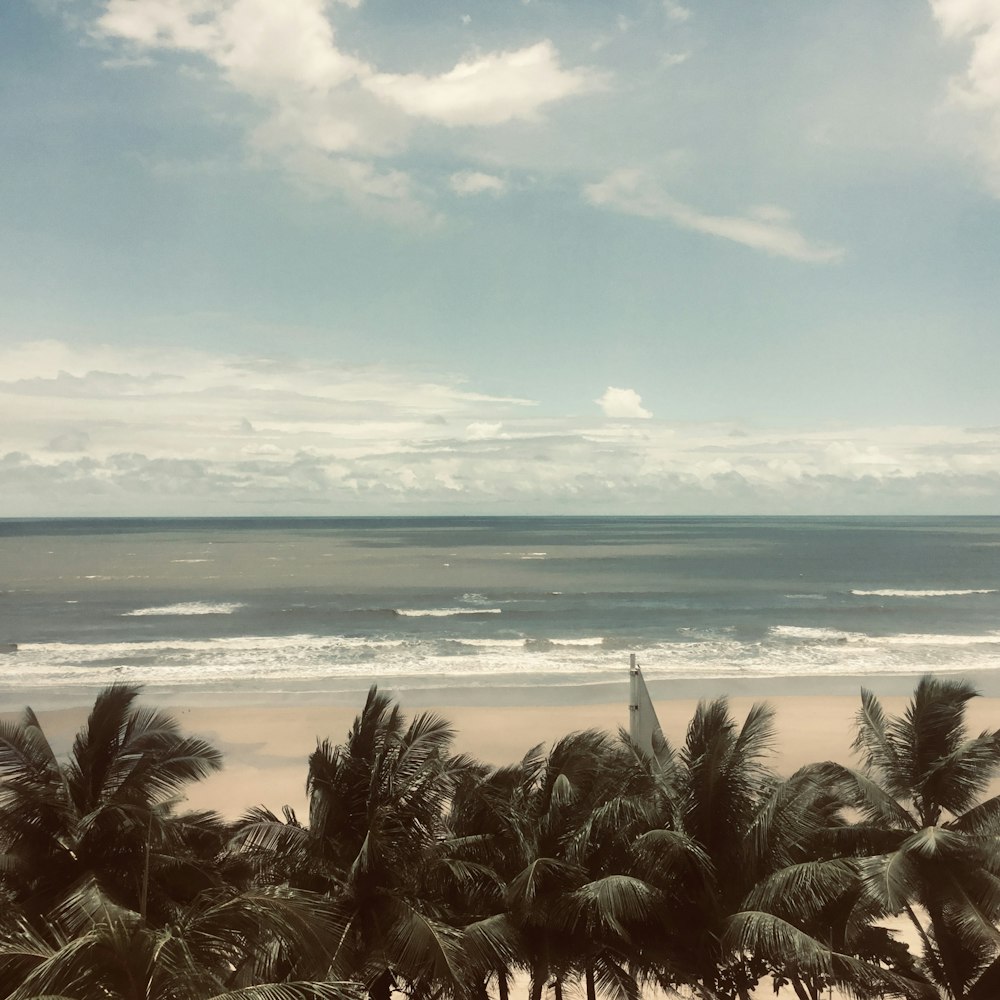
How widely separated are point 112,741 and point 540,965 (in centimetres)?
533

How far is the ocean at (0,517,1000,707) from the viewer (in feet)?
108

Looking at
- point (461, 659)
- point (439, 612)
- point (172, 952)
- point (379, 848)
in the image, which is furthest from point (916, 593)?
point (172, 952)

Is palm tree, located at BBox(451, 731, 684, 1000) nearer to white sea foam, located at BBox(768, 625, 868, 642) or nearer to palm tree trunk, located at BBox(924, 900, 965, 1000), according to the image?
palm tree trunk, located at BBox(924, 900, 965, 1000)

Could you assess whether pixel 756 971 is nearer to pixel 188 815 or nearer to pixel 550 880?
pixel 550 880

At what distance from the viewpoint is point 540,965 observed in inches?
345

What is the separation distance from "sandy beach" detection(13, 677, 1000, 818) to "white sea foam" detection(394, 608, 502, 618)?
59.6 ft

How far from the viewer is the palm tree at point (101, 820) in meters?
8.48

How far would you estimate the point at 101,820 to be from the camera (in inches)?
338

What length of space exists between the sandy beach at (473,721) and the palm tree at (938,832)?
1068 centimetres

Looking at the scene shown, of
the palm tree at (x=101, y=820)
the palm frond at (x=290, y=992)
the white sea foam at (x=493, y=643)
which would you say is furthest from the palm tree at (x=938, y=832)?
the white sea foam at (x=493, y=643)

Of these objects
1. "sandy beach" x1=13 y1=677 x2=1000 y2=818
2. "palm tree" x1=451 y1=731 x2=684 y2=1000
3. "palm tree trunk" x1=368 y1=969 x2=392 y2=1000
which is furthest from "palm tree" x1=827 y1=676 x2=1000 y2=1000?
"sandy beach" x1=13 y1=677 x2=1000 y2=818

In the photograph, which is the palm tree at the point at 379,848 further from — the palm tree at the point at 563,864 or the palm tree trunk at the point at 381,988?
the palm tree at the point at 563,864

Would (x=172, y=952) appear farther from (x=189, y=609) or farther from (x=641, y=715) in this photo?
(x=189, y=609)

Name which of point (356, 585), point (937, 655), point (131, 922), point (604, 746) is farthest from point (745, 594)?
point (131, 922)
